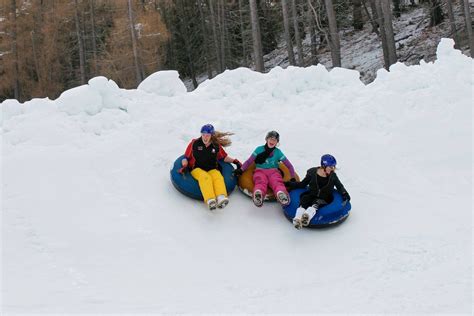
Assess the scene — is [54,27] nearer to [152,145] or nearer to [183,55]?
[183,55]

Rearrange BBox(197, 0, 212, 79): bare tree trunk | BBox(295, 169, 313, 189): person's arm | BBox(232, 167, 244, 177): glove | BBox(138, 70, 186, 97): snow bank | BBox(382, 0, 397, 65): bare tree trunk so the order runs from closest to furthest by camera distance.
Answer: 1. BBox(295, 169, 313, 189): person's arm
2. BBox(232, 167, 244, 177): glove
3. BBox(138, 70, 186, 97): snow bank
4. BBox(382, 0, 397, 65): bare tree trunk
5. BBox(197, 0, 212, 79): bare tree trunk

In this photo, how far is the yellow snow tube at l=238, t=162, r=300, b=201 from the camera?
5.59 metres

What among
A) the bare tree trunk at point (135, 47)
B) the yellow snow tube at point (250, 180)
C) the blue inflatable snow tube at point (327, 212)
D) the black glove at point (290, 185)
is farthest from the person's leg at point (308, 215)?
the bare tree trunk at point (135, 47)

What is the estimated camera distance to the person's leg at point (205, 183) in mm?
5180

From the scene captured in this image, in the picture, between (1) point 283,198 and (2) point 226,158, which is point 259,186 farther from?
(2) point 226,158

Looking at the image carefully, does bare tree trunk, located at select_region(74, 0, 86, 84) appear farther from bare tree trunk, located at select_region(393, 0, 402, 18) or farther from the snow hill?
bare tree trunk, located at select_region(393, 0, 402, 18)

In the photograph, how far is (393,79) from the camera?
799 cm

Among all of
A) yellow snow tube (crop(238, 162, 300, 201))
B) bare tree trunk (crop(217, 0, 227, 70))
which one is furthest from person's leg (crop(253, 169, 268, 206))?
bare tree trunk (crop(217, 0, 227, 70))

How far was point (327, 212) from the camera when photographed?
517 centimetres

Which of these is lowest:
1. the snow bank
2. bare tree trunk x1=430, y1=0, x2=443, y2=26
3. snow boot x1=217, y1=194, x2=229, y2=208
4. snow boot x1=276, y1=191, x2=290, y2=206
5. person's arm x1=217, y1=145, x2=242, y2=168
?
snow boot x1=276, y1=191, x2=290, y2=206

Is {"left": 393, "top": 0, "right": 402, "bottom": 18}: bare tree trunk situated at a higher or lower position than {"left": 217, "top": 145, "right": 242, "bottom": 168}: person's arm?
higher

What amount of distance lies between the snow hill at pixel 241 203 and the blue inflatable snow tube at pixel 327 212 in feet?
0.44

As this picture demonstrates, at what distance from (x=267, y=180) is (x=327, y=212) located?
0.85 metres

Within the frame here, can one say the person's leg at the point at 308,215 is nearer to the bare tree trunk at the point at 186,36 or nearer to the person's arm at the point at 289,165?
the person's arm at the point at 289,165
